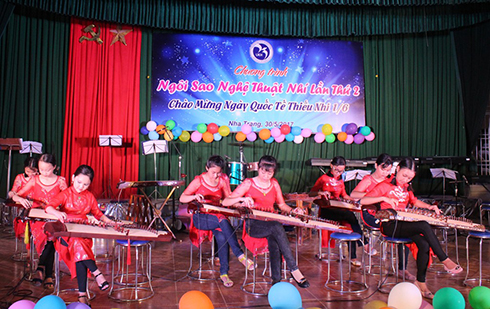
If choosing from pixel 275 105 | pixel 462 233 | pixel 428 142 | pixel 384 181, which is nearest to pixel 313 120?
pixel 275 105

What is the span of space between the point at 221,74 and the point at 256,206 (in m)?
4.99

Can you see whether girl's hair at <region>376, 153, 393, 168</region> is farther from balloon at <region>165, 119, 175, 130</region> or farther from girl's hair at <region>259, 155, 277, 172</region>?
balloon at <region>165, 119, 175, 130</region>

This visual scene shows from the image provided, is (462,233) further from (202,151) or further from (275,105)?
(202,151)

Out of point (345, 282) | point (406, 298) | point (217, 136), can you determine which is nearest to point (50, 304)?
point (406, 298)

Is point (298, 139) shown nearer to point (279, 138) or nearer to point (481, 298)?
point (279, 138)

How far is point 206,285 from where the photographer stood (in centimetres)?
391

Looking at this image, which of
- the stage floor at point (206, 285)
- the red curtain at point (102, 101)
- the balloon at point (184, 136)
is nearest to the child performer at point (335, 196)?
the stage floor at point (206, 285)

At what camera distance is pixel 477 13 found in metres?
7.89

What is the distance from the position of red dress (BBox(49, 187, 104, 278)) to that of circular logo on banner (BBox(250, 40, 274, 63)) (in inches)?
221

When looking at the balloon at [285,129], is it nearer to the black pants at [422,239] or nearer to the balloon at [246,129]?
the balloon at [246,129]

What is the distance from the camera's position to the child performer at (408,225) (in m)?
3.54

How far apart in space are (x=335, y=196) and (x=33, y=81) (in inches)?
228

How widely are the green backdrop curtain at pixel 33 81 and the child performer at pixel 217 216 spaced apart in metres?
4.67

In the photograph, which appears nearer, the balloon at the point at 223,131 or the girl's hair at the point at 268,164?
the girl's hair at the point at 268,164
